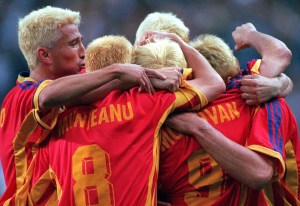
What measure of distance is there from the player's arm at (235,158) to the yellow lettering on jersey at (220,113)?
80 millimetres

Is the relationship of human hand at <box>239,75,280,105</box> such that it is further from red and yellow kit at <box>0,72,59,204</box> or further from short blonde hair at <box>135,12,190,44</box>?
red and yellow kit at <box>0,72,59,204</box>

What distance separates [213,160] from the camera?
2428 mm

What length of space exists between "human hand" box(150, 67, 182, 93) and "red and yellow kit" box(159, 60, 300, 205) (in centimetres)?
18

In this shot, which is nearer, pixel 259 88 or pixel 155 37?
pixel 259 88

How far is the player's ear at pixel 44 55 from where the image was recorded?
286 centimetres

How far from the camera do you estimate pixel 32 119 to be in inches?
98.2

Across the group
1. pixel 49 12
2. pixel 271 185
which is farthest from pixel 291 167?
pixel 49 12

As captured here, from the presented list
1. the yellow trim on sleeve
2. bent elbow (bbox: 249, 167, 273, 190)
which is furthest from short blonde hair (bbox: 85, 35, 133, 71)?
bent elbow (bbox: 249, 167, 273, 190)

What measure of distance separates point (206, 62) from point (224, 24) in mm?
2440

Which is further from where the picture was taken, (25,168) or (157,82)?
(25,168)

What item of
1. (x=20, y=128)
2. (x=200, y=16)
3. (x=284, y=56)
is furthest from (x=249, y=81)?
(x=200, y=16)

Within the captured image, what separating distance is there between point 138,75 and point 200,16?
105 inches

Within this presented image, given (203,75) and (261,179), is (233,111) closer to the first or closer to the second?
(203,75)

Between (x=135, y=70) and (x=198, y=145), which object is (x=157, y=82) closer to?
(x=135, y=70)
